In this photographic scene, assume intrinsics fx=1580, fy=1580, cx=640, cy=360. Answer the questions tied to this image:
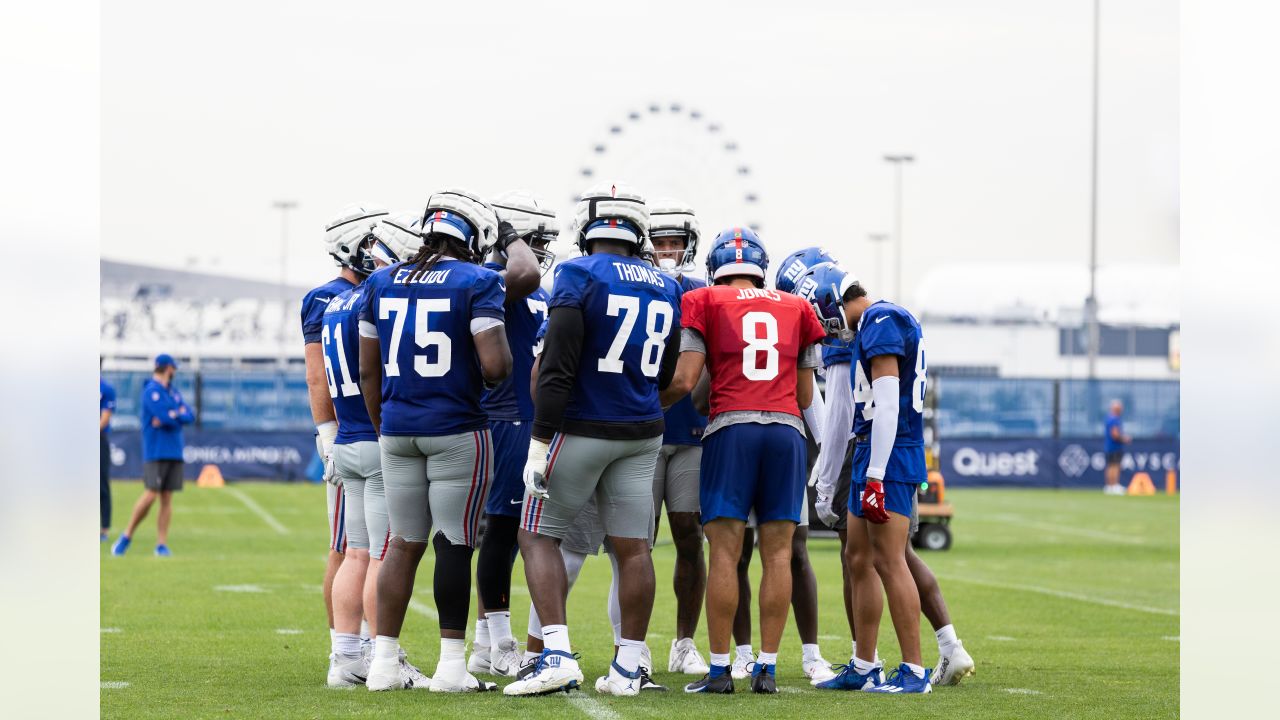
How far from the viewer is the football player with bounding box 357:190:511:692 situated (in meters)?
6.85

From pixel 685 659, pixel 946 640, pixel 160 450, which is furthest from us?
pixel 160 450

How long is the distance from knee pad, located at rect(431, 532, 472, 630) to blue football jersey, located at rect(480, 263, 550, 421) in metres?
0.83

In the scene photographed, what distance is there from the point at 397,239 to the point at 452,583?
1.79 metres

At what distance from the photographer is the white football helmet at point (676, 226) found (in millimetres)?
8016

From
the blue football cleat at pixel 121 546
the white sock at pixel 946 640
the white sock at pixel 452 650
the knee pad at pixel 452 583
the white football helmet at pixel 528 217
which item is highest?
the white football helmet at pixel 528 217

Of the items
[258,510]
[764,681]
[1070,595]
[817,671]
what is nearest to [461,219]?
[764,681]

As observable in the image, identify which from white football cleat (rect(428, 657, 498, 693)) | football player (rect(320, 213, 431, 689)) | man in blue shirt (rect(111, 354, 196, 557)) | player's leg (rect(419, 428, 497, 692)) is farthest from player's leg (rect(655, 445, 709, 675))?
man in blue shirt (rect(111, 354, 196, 557))

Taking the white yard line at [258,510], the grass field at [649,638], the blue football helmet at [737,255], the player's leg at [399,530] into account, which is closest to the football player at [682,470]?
the grass field at [649,638]

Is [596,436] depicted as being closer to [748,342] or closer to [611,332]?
[611,332]

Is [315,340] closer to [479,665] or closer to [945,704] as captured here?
[479,665]

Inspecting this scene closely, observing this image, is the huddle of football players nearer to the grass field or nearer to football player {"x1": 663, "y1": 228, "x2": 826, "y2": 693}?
football player {"x1": 663, "y1": 228, "x2": 826, "y2": 693}

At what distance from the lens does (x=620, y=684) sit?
6988 mm

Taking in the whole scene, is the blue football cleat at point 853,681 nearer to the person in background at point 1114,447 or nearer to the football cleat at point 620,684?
the football cleat at point 620,684

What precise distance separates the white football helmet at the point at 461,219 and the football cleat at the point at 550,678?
1823mm
